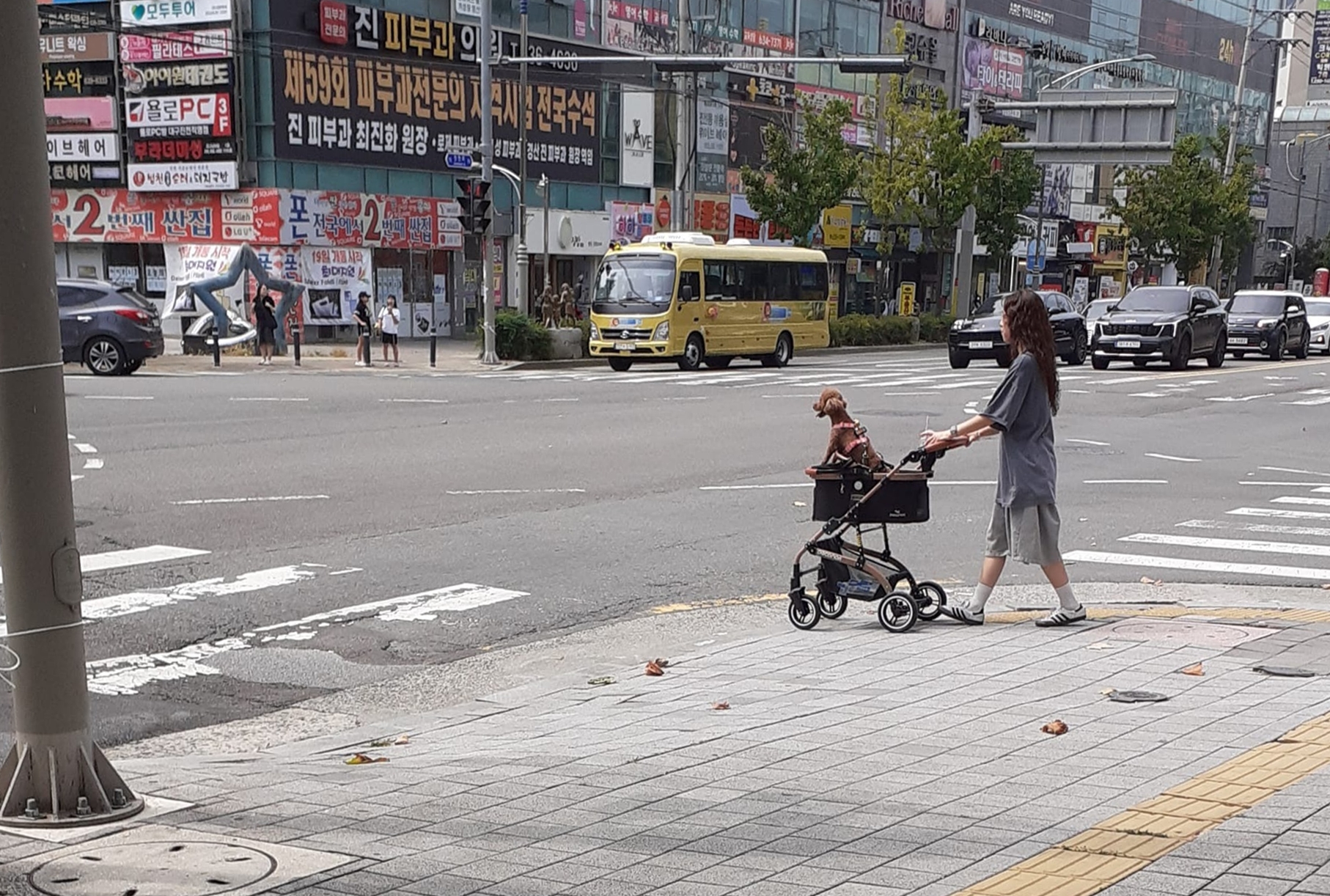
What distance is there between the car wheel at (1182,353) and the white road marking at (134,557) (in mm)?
27201

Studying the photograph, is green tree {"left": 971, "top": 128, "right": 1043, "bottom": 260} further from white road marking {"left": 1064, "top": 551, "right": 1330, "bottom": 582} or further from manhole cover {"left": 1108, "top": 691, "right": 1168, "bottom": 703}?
manhole cover {"left": 1108, "top": 691, "right": 1168, "bottom": 703}

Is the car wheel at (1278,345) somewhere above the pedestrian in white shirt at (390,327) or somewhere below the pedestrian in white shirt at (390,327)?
below

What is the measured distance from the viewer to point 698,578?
10.3 metres

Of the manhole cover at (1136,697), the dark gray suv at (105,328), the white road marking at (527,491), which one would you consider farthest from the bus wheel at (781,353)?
the manhole cover at (1136,697)

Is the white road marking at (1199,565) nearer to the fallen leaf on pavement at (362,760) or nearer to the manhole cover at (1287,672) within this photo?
the manhole cover at (1287,672)

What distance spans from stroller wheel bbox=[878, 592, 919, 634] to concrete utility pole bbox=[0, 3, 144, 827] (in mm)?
4686

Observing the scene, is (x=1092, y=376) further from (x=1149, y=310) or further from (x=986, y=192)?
(x=986, y=192)

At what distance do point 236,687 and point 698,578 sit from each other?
3.72 meters

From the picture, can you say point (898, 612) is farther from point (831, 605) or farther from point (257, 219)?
point (257, 219)

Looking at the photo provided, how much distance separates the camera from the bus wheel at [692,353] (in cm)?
3266

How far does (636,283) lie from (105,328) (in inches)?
459

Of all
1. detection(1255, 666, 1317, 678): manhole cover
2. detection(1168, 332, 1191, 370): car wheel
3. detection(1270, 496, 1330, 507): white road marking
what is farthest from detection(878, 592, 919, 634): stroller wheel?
detection(1168, 332, 1191, 370): car wheel

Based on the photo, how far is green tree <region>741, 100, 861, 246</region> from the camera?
150ft

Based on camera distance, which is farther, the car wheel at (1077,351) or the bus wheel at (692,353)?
the car wheel at (1077,351)
